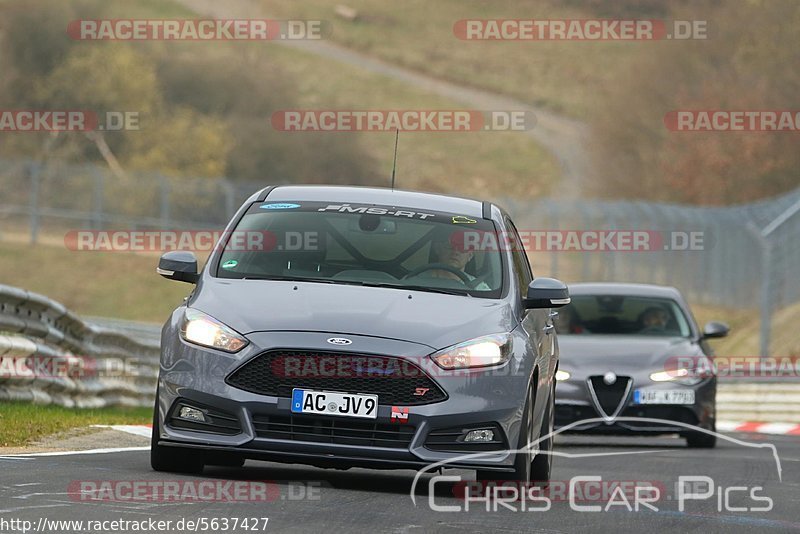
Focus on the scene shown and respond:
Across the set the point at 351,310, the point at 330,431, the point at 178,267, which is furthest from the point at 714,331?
the point at 330,431

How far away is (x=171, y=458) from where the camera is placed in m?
9.82

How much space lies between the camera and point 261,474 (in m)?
10.3

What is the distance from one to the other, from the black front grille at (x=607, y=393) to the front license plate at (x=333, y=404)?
7568 mm

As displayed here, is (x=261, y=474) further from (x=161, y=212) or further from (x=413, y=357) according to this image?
(x=161, y=212)

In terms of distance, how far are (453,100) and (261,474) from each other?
94396 millimetres

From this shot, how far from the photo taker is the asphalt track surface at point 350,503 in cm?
787

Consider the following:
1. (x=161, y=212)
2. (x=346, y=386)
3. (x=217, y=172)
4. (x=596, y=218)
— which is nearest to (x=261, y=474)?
(x=346, y=386)

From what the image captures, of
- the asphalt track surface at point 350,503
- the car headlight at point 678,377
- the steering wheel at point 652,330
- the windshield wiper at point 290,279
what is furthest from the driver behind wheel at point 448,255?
the steering wheel at point 652,330

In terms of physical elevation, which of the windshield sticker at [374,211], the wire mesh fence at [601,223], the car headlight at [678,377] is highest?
the wire mesh fence at [601,223]

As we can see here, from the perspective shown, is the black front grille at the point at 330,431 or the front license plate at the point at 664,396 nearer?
the black front grille at the point at 330,431

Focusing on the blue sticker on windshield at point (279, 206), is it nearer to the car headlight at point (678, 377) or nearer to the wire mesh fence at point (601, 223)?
the car headlight at point (678, 377)

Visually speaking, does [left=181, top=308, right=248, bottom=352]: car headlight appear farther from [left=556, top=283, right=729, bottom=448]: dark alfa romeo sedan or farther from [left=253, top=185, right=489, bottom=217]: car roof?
[left=556, top=283, right=729, bottom=448]: dark alfa romeo sedan

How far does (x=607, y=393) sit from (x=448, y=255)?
6336mm

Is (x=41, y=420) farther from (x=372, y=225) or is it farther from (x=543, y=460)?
(x=543, y=460)
